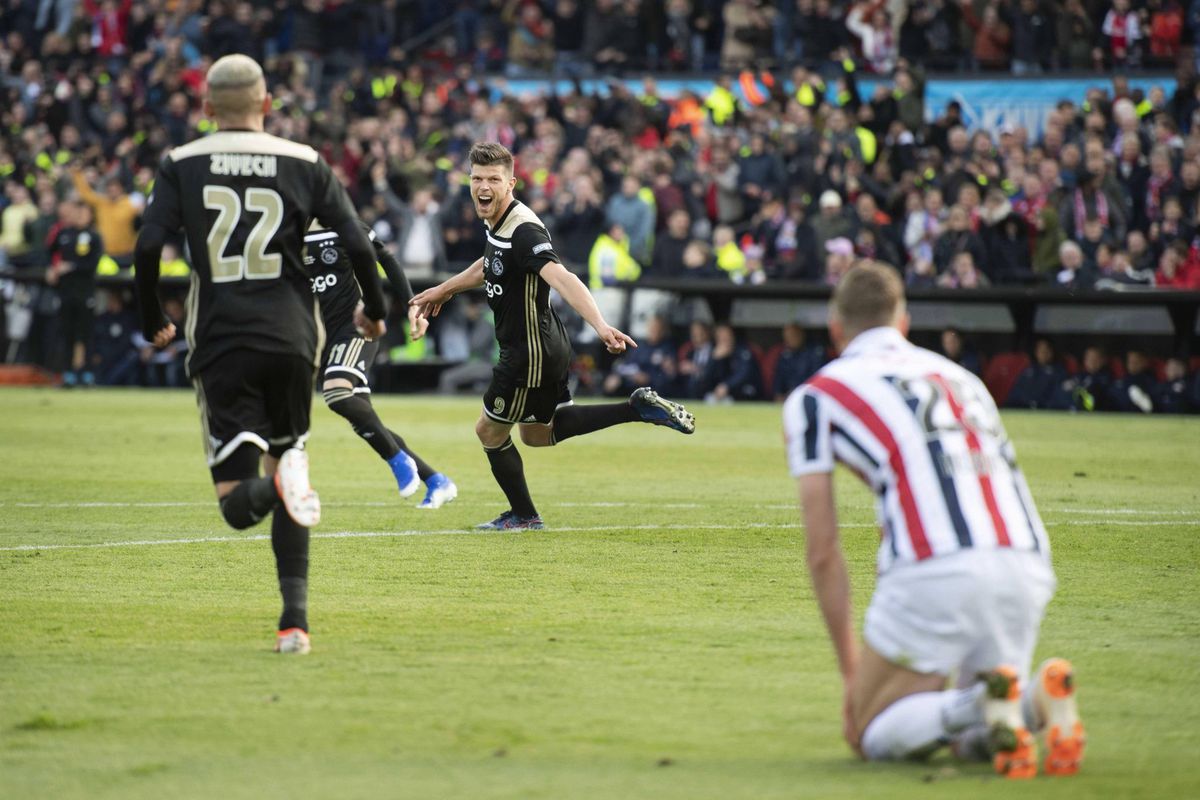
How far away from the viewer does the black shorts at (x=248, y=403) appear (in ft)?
20.5

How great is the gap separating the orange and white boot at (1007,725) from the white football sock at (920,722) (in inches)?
1.4

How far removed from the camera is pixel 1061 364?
21.7 meters

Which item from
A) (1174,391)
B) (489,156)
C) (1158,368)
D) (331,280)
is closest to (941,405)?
(489,156)

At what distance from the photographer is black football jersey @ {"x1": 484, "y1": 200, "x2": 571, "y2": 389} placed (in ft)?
32.5

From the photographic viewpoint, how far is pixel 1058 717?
445 cm

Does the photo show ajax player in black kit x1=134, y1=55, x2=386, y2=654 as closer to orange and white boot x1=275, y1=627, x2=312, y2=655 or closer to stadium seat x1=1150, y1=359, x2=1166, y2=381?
orange and white boot x1=275, y1=627, x2=312, y2=655

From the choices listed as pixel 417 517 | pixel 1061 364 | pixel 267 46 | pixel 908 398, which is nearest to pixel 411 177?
pixel 267 46

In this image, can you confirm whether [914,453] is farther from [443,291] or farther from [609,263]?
[609,263]

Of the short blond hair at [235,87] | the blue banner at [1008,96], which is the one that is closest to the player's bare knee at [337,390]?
the short blond hair at [235,87]

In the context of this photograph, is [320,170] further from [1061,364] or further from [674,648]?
[1061,364]

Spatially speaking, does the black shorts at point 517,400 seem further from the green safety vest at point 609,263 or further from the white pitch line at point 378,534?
the green safety vest at point 609,263

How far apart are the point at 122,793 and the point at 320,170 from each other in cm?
258

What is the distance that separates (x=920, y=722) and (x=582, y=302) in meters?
5.18

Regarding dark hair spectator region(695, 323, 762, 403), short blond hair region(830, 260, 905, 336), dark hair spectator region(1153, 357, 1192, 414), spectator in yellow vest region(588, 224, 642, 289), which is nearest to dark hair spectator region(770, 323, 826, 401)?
dark hair spectator region(695, 323, 762, 403)
